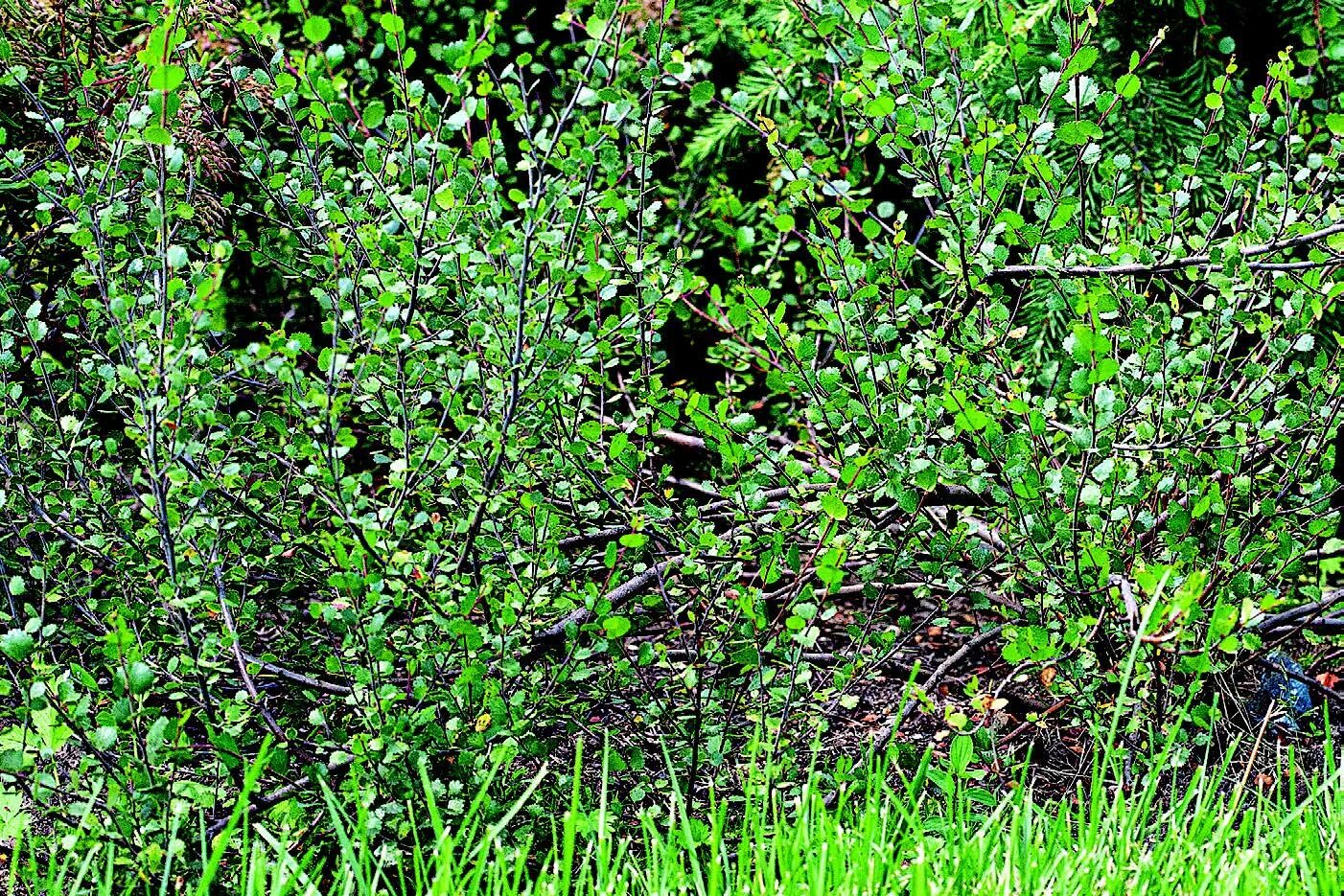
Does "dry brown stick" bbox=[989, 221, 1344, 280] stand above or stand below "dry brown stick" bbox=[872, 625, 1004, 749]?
above

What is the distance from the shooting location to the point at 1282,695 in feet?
7.77

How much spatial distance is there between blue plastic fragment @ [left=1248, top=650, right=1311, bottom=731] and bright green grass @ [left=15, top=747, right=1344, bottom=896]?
0.39 metres

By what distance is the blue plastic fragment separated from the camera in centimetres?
235

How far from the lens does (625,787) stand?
2.23 m

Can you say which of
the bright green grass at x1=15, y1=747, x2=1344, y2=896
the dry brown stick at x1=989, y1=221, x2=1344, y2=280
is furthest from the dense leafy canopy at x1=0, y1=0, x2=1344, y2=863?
the bright green grass at x1=15, y1=747, x2=1344, y2=896

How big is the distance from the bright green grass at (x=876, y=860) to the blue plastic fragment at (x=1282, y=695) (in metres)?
0.39

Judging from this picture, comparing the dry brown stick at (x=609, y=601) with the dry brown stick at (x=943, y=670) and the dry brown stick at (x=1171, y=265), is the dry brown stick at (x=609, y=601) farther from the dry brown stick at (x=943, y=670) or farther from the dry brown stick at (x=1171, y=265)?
the dry brown stick at (x=1171, y=265)

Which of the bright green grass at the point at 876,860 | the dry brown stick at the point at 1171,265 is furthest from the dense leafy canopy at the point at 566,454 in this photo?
the bright green grass at the point at 876,860

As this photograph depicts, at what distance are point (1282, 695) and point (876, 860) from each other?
40.0 inches

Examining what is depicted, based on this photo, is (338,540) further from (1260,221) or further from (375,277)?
(1260,221)

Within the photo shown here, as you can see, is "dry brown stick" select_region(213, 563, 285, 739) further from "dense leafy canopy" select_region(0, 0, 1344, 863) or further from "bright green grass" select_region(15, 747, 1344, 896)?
"bright green grass" select_region(15, 747, 1344, 896)

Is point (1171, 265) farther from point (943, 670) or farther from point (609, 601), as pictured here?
point (609, 601)

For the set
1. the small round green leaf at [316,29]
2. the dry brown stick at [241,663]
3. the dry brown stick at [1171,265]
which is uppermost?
the small round green leaf at [316,29]

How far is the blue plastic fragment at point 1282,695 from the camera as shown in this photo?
92.5 inches
